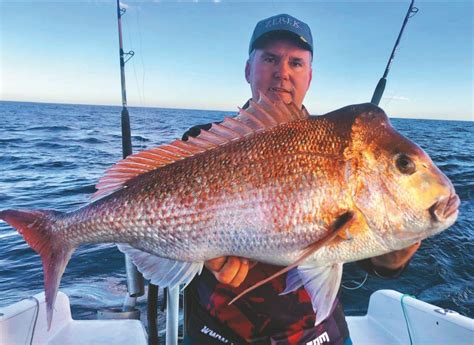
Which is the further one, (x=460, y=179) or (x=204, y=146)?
(x=460, y=179)

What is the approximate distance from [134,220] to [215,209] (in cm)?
45

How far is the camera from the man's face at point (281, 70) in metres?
2.86

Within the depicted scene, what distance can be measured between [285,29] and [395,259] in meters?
1.97

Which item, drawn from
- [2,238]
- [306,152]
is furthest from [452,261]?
[2,238]

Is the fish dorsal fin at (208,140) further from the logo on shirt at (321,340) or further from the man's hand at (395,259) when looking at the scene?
the logo on shirt at (321,340)

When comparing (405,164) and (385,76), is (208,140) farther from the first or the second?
(385,76)

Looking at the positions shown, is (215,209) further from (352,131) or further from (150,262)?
(352,131)

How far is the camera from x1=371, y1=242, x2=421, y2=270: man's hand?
199cm

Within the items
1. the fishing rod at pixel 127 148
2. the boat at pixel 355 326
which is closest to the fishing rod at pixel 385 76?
the boat at pixel 355 326

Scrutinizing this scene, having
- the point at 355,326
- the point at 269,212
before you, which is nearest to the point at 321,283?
the point at 269,212

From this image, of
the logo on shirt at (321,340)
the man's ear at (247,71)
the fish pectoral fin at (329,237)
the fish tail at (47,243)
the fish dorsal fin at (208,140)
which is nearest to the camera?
the fish pectoral fin at (329,237)

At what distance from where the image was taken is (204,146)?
1.88 metres

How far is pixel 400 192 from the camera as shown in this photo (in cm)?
154

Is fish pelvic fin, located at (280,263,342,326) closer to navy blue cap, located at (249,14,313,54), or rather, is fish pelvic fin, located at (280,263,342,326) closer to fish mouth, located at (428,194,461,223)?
fish mouth, located at (428,194,461,223)
